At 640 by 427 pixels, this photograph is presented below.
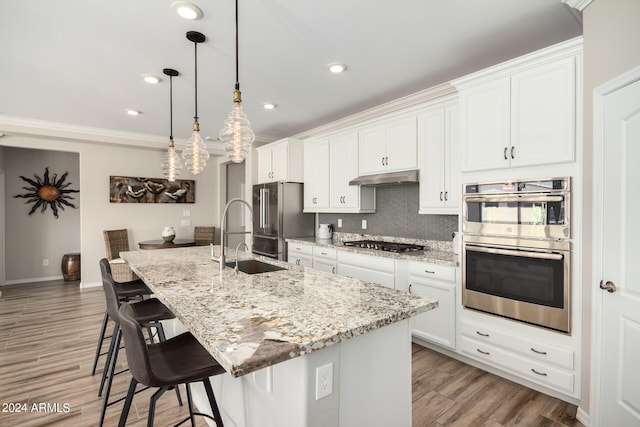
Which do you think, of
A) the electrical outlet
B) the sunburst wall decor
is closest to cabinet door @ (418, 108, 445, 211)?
the electrical outlet

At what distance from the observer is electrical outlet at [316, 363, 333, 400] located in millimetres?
1127

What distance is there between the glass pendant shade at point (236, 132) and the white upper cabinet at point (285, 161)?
259 centimetres

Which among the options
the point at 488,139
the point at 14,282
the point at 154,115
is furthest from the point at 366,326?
the point at 14,282

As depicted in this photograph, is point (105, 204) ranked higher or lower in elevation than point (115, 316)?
higher

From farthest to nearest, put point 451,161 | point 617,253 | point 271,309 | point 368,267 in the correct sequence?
1. point 368,267
2. point 451,161
3. point 617,253
4. point 271,309

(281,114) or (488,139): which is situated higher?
(281,114)

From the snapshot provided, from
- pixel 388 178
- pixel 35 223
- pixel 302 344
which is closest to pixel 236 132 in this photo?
pixel 302 344

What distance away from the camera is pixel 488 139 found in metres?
2.51

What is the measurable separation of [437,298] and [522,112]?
1677 mm

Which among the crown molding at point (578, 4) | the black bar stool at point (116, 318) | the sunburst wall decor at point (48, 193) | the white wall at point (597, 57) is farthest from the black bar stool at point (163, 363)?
the sunburst wall decor at point (48, 193)

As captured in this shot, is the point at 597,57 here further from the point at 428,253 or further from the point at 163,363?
the point at 163,363

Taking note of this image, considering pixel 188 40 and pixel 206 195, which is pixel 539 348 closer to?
pixel 188 40

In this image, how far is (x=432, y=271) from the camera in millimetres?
2932

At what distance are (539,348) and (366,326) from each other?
1862mm
